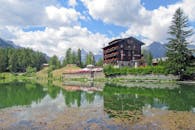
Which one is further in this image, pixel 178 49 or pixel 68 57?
pixel 68 57

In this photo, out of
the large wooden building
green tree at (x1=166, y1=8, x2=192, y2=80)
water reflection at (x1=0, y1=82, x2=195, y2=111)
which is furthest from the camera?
the large wooden building

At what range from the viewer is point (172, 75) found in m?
62.4

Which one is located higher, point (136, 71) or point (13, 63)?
point (13, 63)

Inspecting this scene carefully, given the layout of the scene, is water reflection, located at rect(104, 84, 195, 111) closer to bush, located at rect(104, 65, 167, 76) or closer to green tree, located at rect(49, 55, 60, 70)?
bush, located at rect(104, 65, 167, 76)

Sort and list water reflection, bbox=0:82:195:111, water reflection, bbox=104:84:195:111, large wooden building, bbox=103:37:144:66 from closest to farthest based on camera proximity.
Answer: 1. water reflection, bbox=104:84:195:111
2. water reflection, bbox=0:82:195:111
3. large wooden building, bbox=103:37:144:66

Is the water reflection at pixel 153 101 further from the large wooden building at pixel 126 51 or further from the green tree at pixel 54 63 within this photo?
the green tree at pixel 54 63

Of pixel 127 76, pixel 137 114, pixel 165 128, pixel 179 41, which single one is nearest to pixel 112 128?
pixel 165 128

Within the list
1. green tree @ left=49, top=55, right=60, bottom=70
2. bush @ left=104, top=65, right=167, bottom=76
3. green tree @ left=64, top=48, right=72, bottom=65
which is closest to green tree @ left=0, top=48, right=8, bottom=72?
green tree @ left=49, top=55, right=60, bottom=70

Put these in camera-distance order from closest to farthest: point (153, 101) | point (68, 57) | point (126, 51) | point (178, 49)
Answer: point (153, 101)
point (178, 49)
point (126, 51)
point (68, 57)

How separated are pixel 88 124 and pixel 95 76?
218 feet

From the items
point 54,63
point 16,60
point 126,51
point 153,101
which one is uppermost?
point 16,60

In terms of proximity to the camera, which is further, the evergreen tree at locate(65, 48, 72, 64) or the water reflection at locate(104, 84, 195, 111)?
the evergreen tree at locate(65, 48, 72, 64)

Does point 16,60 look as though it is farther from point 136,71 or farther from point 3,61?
point 136,71

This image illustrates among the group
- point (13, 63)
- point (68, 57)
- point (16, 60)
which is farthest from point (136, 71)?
point (16, 60)
